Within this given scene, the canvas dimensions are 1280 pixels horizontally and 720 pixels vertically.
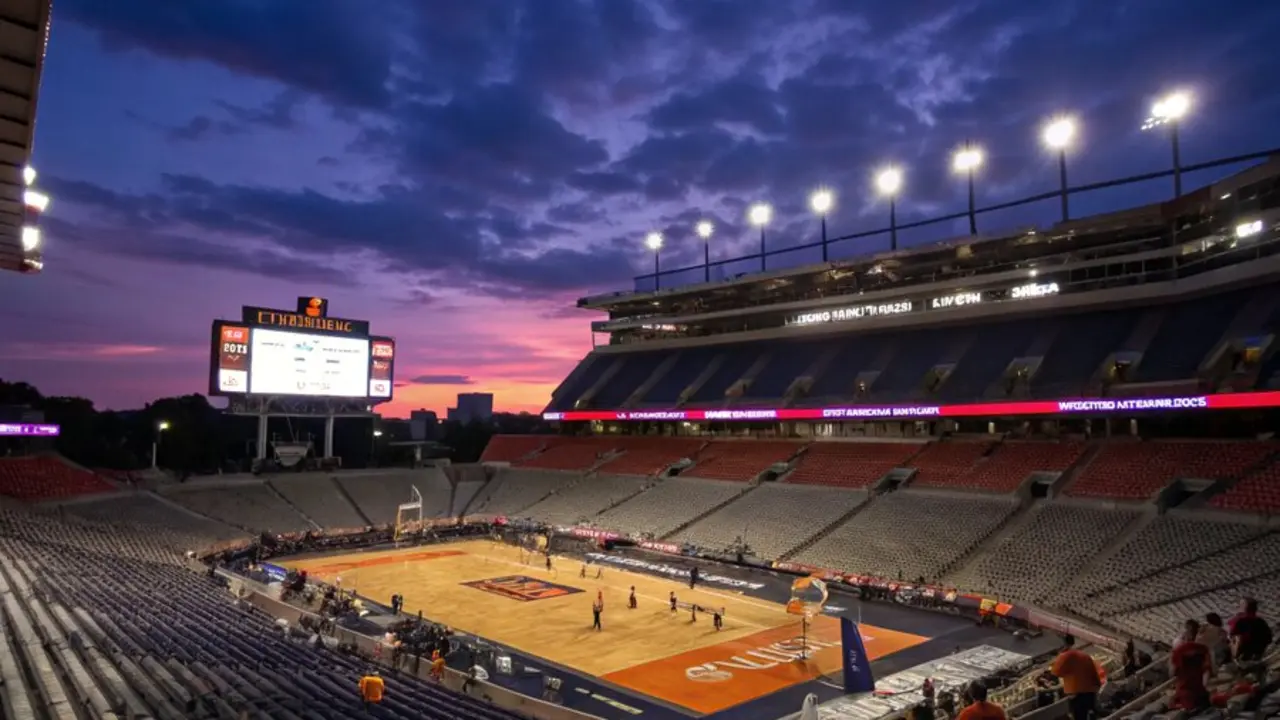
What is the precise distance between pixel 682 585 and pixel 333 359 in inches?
1291

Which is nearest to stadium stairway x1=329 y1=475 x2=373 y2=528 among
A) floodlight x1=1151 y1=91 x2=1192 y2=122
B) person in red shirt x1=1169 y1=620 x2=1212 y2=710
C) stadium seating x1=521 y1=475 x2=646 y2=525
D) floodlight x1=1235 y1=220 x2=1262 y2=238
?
stadium seating x1=521 y1=475 x2=646 y2=525

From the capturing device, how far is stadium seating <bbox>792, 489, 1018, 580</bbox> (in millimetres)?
36312

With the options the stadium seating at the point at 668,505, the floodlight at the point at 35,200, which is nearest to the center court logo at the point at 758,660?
the stadium seating at the point at 668,505

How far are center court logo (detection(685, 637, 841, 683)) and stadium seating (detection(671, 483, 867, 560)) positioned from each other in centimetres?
1278

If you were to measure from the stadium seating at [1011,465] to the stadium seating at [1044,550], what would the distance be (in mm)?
3361

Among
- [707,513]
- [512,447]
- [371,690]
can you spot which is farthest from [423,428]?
[371,690]

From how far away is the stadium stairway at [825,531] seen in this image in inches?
1608

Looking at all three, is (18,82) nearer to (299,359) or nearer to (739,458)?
(739,458)

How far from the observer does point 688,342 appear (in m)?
70.9

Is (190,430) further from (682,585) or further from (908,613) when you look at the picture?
(908,613)

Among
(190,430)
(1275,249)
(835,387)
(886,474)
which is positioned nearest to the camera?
(1275,249)

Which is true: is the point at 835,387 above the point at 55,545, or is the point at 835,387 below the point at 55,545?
above

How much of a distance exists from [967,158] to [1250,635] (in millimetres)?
40652

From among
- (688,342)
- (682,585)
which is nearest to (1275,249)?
(682,585)
